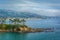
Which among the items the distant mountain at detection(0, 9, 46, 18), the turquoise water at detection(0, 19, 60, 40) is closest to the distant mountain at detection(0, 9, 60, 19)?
the distant mountain at detection(0, 9, 46, 18)

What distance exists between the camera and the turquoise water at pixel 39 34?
299 cm

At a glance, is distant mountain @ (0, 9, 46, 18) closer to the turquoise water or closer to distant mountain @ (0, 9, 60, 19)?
distant mountain @ (0, 9, 60, 19)

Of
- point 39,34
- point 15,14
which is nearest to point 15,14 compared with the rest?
point 15,14

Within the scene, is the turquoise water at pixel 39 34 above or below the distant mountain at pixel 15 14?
below

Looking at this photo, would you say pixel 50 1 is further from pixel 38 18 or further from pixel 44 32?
pixel 44 32

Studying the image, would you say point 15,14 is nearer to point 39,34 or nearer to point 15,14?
point 15,14

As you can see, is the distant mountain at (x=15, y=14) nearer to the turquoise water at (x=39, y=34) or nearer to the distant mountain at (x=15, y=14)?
the distant mountain at (x=15, y=14)

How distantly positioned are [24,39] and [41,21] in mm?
574

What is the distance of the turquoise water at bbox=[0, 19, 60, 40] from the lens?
2.99 metres

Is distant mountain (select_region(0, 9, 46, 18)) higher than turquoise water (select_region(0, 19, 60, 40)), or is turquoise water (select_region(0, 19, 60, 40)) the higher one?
distant mountain (select_region(0, 9, 46, 18))

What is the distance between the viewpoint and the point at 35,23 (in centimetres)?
303

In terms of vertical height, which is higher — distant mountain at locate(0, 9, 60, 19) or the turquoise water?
distant mountain at locate(0, 9, 60, 19)

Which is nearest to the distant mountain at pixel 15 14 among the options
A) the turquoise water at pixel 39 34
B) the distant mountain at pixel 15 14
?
the distant mountain at pixel 15 14

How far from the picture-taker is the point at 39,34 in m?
3.02
